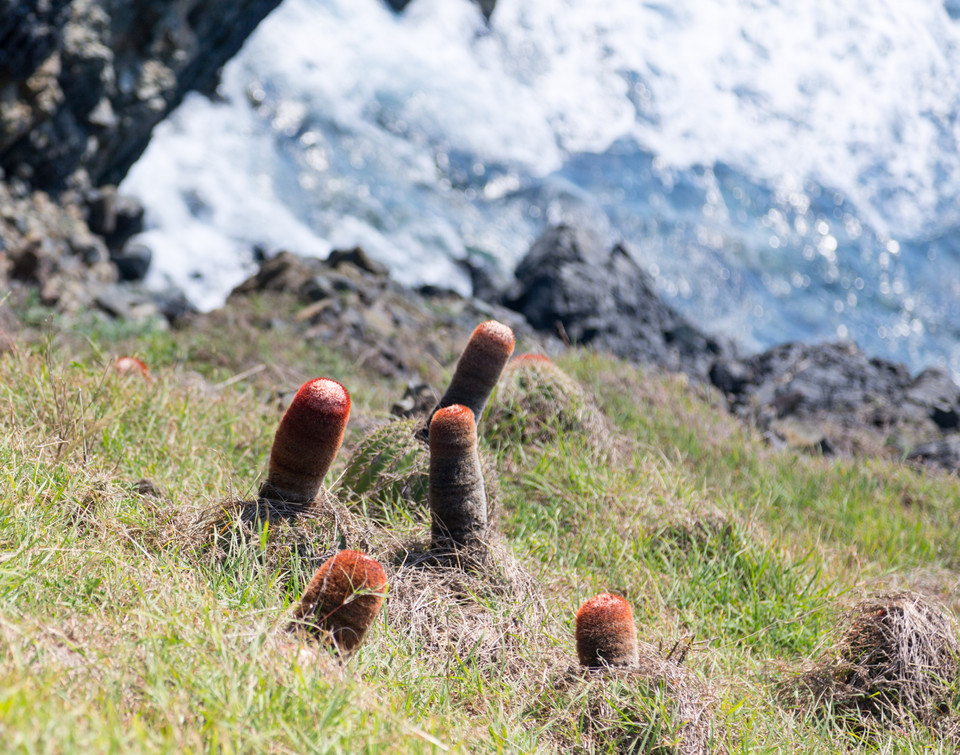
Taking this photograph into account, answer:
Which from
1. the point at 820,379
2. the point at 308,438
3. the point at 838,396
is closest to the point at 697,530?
the point at 308,438

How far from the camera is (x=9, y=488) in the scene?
2695 mm

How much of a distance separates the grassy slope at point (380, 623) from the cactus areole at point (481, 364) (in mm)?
881

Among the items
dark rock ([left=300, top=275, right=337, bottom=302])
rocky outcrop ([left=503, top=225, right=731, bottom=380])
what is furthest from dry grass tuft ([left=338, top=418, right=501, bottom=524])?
rocky outcrop ([left=503, top=225, right=731, bottom=380])

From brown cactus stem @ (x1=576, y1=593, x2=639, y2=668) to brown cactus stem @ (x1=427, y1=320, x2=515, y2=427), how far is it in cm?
121

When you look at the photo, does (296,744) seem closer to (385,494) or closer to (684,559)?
(385,494)

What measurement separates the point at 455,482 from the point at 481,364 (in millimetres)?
645

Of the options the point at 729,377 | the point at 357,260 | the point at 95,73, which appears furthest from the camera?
the point at 95,73

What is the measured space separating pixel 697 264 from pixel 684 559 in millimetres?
35676

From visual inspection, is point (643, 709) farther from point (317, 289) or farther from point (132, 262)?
point (132, 262)

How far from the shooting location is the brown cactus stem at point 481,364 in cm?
354

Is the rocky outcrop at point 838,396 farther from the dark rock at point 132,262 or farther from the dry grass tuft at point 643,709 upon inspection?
the dark rock at point 132,262

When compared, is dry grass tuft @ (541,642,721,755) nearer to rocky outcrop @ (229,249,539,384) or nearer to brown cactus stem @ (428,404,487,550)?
brown cactus stem @ (428,404,487,550)

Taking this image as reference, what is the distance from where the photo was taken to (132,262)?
1750 cm

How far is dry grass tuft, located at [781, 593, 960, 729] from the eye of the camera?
3.25 meters
